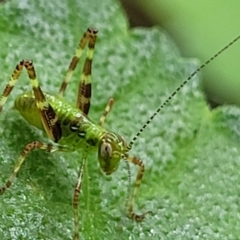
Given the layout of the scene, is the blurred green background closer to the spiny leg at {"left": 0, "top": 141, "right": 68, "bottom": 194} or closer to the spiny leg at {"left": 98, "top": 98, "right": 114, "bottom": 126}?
the spiny leg at {"left": 98, "top": 98, "right": 114, "bottom": 126}

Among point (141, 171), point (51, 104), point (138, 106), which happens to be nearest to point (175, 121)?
point (138, 106)

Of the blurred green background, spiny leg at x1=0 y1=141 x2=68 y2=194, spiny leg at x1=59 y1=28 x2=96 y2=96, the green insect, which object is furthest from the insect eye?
the blurred green background

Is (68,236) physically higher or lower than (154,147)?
lower

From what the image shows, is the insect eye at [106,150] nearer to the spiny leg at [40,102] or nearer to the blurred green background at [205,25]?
the spiny leg at [40,102]

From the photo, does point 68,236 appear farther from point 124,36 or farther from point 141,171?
point 124,36

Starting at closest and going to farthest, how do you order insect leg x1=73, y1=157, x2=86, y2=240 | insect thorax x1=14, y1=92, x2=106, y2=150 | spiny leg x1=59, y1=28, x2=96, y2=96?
insect leg x1=73, y1=157, x2=86, y2=240 → insect thorax x1=14, y1=92, x2=106, y2=150 → spiny leg x1=59, y1=28, x2=96, y2=96

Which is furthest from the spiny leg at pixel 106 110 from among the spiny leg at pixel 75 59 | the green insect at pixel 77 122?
the spiny leg at pixel 75 59

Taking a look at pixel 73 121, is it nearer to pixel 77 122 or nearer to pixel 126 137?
pixel 77 122
